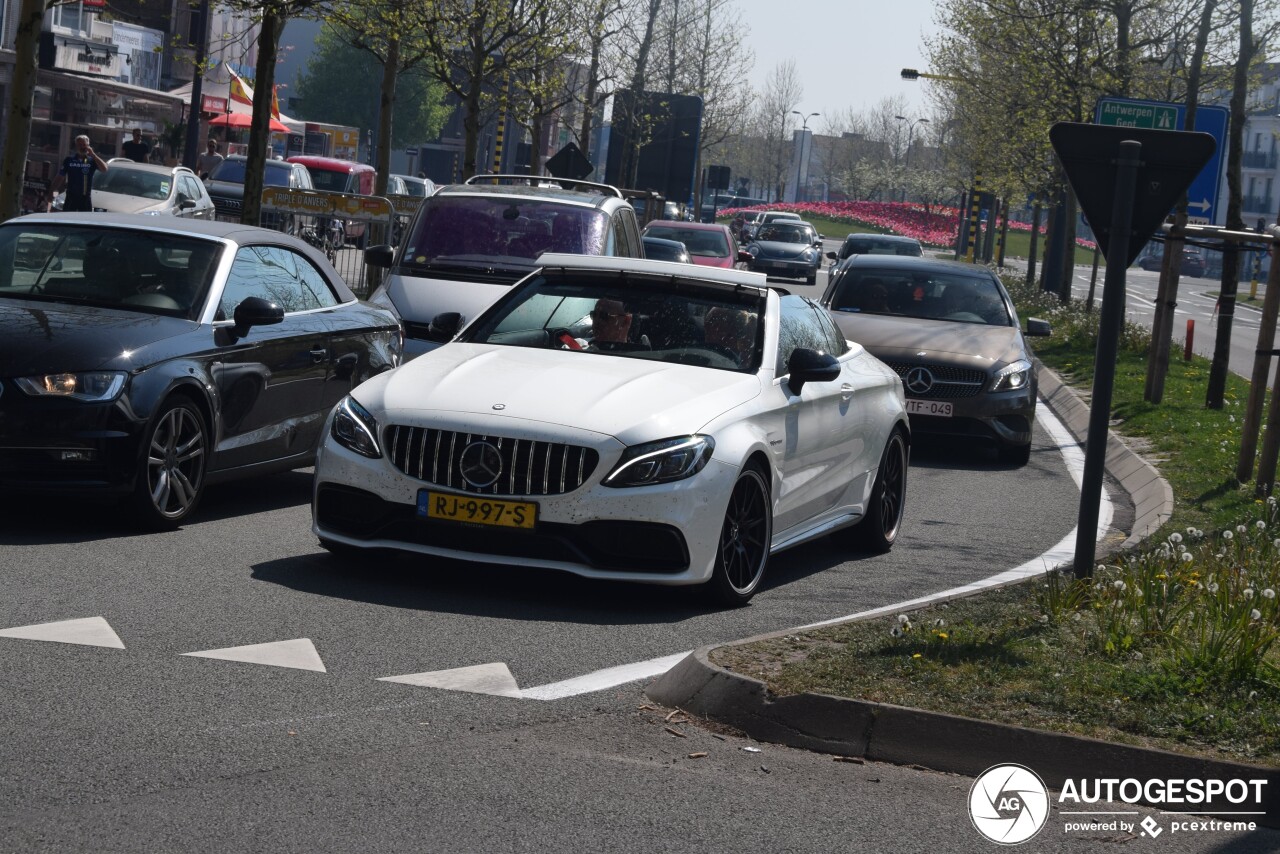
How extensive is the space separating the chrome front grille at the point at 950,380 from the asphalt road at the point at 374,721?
6250 millimetres

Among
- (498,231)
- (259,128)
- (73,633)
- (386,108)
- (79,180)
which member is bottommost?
(73,633)

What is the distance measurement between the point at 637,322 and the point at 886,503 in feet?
6.84

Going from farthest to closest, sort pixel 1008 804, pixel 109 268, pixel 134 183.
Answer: pixel 134 183 → pixel 109 268 → pixel 1008 804

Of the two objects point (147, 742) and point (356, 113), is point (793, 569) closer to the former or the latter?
point (147, 742)

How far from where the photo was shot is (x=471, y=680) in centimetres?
624

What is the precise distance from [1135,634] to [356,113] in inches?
3945

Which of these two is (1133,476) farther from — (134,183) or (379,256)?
(134,183)

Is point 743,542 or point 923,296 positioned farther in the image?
point 923,296

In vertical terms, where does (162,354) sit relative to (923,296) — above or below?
below

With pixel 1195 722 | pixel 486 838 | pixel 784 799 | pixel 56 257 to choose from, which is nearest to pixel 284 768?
pixel 486 838

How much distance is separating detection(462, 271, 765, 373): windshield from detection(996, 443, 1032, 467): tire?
6.63 meters

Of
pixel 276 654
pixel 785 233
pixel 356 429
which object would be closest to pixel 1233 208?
pixel 356 429

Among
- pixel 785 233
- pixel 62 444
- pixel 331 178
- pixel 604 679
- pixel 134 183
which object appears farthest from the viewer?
pixel 785 233

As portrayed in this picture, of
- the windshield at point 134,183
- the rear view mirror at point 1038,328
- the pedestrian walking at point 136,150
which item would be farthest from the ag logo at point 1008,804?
the pedestrian walking at point 136,150
